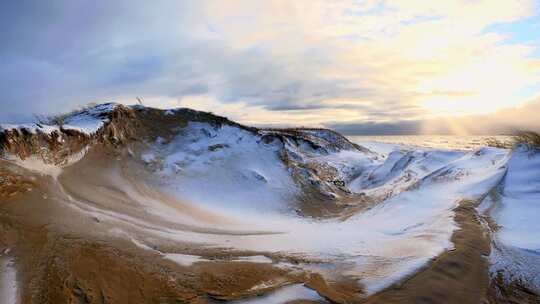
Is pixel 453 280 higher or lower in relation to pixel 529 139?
lower

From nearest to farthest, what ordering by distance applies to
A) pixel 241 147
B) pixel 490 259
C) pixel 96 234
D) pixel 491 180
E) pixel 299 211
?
1. pixel 490 259
2. pixel 96 234
3. pixel 491 180
4. pixel 299 211
5. pixel 241 147

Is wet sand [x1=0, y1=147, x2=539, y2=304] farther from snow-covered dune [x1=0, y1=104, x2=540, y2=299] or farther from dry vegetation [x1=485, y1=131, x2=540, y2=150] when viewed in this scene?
dry vegetation [x1=485, y1=131, x2=540, y2=150]

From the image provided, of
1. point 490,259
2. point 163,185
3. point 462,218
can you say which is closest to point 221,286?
point 490,259

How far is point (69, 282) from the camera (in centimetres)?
398

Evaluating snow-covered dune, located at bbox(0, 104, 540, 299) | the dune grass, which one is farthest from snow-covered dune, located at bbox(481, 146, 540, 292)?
the dune grass

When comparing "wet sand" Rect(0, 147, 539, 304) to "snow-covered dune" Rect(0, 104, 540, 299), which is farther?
"snow-covered dune" Rect(0, 104, 540, 299)

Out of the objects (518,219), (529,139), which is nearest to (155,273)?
(518,219)

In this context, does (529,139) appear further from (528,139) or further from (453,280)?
(453,280)

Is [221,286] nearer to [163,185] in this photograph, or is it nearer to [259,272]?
[259,272]

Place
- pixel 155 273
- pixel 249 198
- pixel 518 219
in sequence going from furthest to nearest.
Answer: pixel 249 198 < pixel 518 219 < pixel 155 273

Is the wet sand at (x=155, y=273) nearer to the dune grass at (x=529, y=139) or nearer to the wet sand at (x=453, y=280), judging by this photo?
the wet sand at (x=453, y=280)

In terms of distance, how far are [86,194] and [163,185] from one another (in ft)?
7.99

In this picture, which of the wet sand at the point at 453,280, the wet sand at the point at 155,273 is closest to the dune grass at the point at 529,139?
the wet sand at the point at 155,273

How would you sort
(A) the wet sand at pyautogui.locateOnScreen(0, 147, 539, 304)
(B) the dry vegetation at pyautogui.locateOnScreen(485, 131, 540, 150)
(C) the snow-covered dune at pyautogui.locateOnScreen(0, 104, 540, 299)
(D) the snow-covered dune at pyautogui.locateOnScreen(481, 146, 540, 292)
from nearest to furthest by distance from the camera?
(A) the wet sand at pyautogui.locateOnScreen(0, 147, 539, 304), (D) the snow-covered dune at pyautogui.locateOnScreen(481, 146, 540, 292), (C) the snow-covered dune at pyautogui.locateOnScreen(0, 104, 540, 299), (B) the dry vegetation at pyautogui.locateOnScreen(485, 131, 540, 150)
